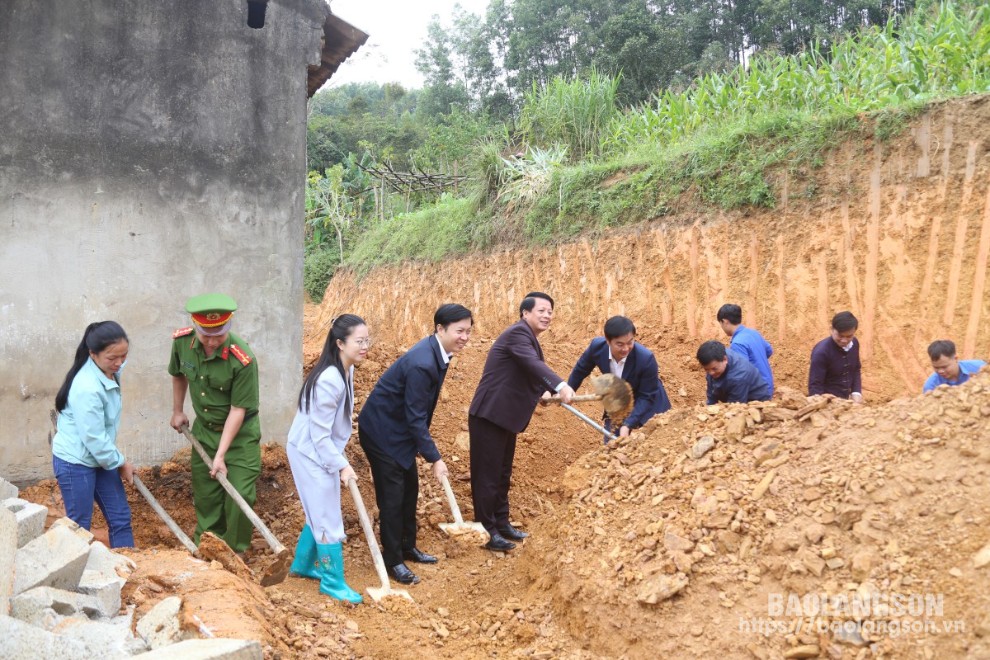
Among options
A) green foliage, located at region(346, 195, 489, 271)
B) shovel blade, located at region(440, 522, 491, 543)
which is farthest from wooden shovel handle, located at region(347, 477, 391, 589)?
green foliage, located at region(346, 195, 489, 271)

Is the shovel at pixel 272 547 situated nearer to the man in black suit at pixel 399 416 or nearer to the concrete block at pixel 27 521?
the man in black suit at pixel 399 416

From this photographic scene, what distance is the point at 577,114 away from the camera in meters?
11.7

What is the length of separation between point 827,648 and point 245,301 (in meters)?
4.43

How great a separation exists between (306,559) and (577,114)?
900 cm

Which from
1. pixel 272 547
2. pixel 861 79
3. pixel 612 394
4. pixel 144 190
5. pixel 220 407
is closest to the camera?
pixel 272 547

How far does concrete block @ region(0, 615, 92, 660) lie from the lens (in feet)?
7.95

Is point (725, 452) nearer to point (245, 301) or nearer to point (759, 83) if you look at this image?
point (245, 301)

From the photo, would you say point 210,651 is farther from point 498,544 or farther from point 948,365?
point 948,365

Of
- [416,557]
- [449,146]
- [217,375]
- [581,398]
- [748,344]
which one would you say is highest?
[449,146]

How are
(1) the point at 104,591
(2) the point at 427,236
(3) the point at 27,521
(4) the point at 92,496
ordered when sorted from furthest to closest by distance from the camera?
(2) the point at 427,236 → (4) the point at 92,496 → (3) the point at 27,521 → (1) the point at 104,591

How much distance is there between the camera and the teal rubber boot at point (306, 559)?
4.35 metres

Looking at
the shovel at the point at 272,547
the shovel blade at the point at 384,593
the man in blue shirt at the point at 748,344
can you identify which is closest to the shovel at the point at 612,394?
the man in blue shirt at the point at 748,344

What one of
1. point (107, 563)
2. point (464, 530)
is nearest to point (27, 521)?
point (107, 563)

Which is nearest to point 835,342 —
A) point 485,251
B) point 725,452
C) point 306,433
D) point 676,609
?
point 725,452
